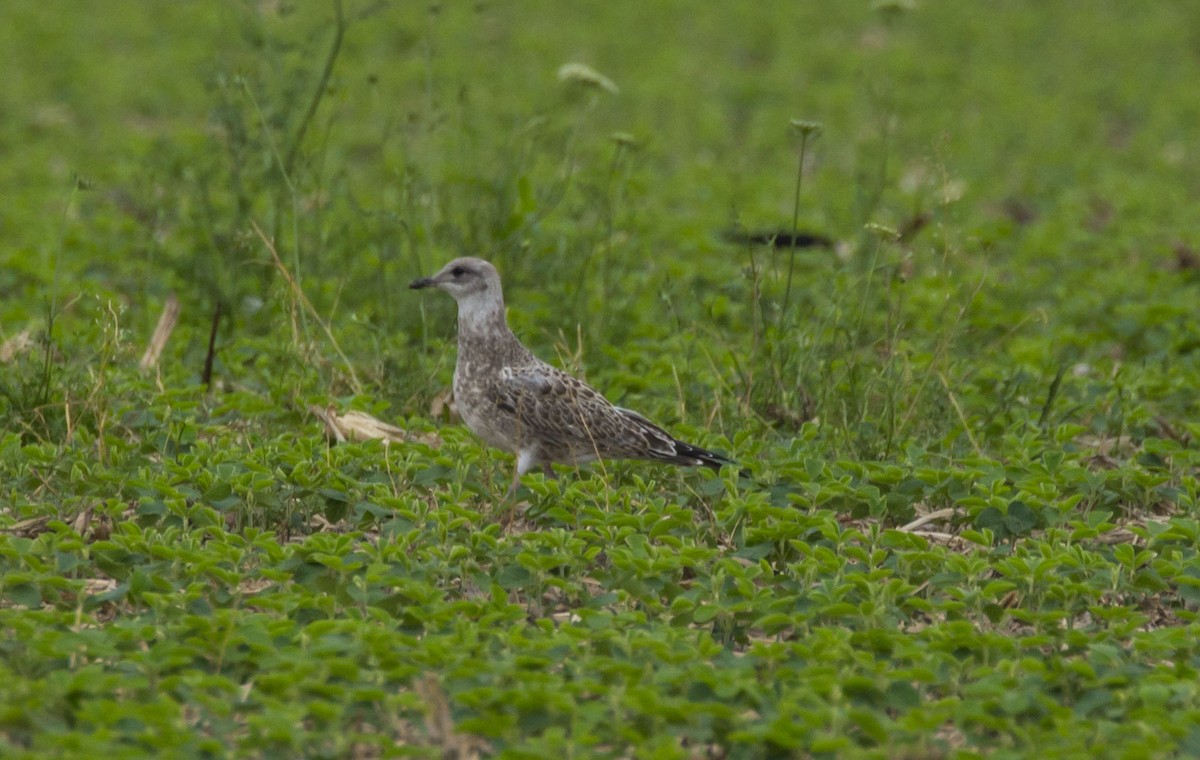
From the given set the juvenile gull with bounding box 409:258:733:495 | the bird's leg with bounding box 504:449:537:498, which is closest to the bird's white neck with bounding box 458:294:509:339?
the juvenile gull with bounding box 409:258:733:495

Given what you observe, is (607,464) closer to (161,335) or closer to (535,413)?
(535,413)

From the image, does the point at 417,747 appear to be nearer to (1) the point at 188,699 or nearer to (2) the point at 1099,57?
(1) the point at 188,699

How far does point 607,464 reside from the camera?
286 inches

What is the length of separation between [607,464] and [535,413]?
485mm

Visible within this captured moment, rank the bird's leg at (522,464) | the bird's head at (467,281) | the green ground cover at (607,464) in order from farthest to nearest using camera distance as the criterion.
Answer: the bird's head at (467,281) < the bird's leg at (522,464) < the green ground cover at (607,464)

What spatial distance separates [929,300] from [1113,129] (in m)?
6.21

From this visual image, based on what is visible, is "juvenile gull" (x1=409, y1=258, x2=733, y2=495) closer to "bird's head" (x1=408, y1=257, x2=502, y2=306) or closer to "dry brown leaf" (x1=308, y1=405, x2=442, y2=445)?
"bird's head" (x1=408, y1=257, x2=502, y2=306)

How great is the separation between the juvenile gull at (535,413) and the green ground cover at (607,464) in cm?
14

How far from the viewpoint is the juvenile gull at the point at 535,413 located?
22.5 feet

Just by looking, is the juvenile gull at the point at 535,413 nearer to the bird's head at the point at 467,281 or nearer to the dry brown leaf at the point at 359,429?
the bird's head at the point at 467,281

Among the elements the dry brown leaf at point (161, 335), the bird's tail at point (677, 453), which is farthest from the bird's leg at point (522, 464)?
Result: the dry brown leaf at point (161, 335)

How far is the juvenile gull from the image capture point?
6859 millimetres

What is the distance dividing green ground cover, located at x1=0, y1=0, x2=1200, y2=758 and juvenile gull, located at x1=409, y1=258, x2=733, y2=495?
0.44 feet

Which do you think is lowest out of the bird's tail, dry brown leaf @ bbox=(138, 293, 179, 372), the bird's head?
dry brown leaf @ bbox=(138, 293, 179, 372)
